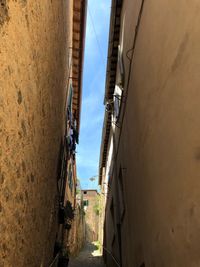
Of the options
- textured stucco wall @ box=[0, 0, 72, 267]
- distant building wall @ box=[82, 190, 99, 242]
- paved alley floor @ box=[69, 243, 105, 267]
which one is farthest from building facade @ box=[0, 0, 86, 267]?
distant building wall @ box=[82, 190, 99, 242]

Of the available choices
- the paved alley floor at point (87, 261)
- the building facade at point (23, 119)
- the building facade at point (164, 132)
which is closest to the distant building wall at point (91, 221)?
the paved alley floor at point (87, 261)

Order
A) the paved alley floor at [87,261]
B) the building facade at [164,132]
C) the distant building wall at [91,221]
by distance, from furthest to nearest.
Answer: the distant building wall at [91,221]
the paved alley floor at [87,261]
the building facade at [164,132]

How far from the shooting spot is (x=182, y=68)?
3193 mm

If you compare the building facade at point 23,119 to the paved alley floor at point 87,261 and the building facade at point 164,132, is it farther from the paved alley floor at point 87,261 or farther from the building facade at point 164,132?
the paved alley floor at point 87,261

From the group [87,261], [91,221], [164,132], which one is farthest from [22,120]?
[91,221]

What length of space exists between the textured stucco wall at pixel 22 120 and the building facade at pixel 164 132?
171cm

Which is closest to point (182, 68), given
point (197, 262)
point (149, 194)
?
point (197, 262)

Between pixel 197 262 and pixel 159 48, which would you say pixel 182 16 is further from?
pixel 197 262

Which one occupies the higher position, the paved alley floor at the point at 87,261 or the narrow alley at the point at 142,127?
the narrow alley at the point at 142,127

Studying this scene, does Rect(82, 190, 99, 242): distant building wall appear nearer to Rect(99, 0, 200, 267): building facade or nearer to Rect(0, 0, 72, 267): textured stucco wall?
Rect(99, 0, 200, 267): building facade

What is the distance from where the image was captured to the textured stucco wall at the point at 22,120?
289 cm

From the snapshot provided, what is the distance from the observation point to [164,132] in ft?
12.6

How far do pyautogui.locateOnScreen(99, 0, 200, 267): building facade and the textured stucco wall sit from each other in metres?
1.71

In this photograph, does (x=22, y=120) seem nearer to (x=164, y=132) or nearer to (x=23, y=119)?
(x=23, y=119)
